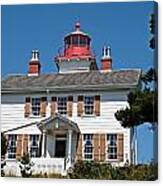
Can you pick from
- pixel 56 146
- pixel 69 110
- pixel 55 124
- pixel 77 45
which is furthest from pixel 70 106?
pixel 77 45

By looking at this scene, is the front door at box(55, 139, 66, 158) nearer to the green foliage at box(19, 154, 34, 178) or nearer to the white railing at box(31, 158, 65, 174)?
the white railing at box(31, 158, 65, 174)

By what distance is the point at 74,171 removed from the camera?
3449mm

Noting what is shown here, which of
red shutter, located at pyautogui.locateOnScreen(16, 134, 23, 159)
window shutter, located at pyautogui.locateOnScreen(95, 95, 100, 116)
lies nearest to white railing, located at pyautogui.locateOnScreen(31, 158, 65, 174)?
red shutter, located at pyautogui.locateOnScreen(16, 134, 23, 159)

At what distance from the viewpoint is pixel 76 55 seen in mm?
3480

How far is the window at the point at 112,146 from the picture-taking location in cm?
343

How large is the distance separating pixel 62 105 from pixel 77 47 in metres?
0.33

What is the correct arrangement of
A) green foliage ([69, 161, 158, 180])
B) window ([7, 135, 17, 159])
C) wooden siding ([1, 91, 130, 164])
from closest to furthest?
1. green foliage ([69, 161, 158, 180])
2. wooden siding ([1, 91, 130, 164])
3. window ([7, 135, 17, 159])

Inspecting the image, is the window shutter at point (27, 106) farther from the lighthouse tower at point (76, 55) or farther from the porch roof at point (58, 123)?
the lighthouse tower at point (76, 55)

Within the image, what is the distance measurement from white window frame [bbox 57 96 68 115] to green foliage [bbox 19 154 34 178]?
31 cm

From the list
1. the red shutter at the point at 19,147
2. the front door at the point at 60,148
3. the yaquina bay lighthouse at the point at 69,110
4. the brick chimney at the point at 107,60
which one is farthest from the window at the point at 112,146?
the red shutter at the point at 19,147

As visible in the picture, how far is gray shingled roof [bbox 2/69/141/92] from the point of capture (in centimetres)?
343

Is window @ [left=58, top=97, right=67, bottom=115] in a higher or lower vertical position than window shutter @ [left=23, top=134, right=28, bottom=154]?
higher

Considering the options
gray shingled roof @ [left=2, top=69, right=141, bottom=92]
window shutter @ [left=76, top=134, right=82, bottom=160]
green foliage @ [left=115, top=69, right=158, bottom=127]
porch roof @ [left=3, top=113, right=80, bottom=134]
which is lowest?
window shutter @ [left=76, top=134, right=82, bottom=160]

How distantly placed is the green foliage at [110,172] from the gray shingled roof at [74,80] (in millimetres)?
433
